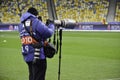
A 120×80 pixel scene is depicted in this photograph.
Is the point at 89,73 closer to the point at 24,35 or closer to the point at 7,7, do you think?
the point at 24,35

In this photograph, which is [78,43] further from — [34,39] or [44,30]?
[44,30]

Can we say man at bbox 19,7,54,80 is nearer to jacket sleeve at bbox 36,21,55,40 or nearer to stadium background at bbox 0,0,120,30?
jacket sleeve at bbox 36,21,55,40

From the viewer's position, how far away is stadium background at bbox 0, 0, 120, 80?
12969 millimetres

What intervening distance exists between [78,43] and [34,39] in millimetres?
A: 18567

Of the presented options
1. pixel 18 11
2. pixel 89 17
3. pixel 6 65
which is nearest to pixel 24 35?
pixel 6 65

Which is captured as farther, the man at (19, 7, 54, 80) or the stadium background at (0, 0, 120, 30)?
the stadium background at (0, 0, 120, 30)

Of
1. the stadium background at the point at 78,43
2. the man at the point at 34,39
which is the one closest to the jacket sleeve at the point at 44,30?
the man at the point at 34,39

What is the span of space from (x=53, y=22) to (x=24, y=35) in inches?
27.3

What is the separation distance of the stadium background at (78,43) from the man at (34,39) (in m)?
4.02

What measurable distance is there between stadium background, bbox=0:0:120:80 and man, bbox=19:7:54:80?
4023 millimetres

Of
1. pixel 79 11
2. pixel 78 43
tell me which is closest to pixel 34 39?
pixel 78 43

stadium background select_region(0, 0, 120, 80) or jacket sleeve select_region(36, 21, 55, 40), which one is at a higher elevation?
jacket sleeve select_region(36, 21, 55, 40)

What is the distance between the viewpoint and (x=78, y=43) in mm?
Answer: 26125

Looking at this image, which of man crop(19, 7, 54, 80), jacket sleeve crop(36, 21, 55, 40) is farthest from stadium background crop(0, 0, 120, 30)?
jacket sleeve crop(36, 21, 55, 40)
